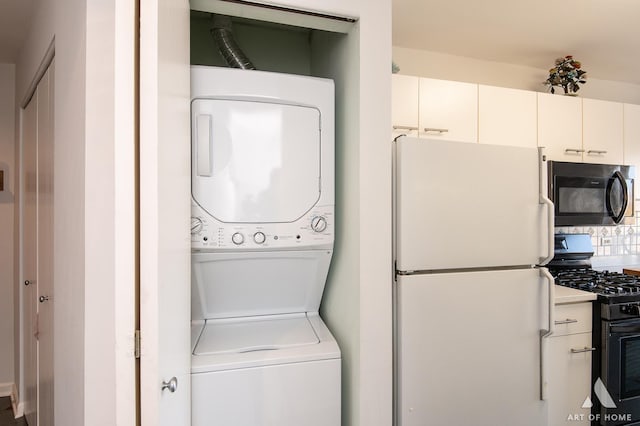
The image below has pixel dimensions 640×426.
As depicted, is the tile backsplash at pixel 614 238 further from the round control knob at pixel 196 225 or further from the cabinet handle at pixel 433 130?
the round control knob at pixel 196 225

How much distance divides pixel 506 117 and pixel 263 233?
1808 millimetres

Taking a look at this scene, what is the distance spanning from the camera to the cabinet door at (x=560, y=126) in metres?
2.27

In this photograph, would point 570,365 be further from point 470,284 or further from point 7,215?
point 7,215

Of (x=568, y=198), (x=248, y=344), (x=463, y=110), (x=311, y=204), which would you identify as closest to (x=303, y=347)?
(x=248, y=344)

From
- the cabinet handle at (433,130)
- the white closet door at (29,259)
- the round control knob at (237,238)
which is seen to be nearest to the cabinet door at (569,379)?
the cabinet handle at (433,130)

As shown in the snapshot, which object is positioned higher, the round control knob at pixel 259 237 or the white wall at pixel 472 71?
the white wall at pixel 472 71

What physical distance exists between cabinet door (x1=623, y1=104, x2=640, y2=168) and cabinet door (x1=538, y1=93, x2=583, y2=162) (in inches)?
17.8

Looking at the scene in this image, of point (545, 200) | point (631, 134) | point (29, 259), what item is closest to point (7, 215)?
point (29, 259)

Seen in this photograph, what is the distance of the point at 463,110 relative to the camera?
2.08 meters

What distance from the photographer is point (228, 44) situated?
1.51 metres

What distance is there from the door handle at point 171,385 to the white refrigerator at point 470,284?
2.81 ft

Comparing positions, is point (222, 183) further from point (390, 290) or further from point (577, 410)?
point (577, 410)

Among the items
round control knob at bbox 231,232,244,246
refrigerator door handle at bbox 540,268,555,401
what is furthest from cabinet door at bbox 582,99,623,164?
round control knob at bbox 231,232,244,246

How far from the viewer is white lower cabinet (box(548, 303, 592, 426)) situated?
5.90 ft
